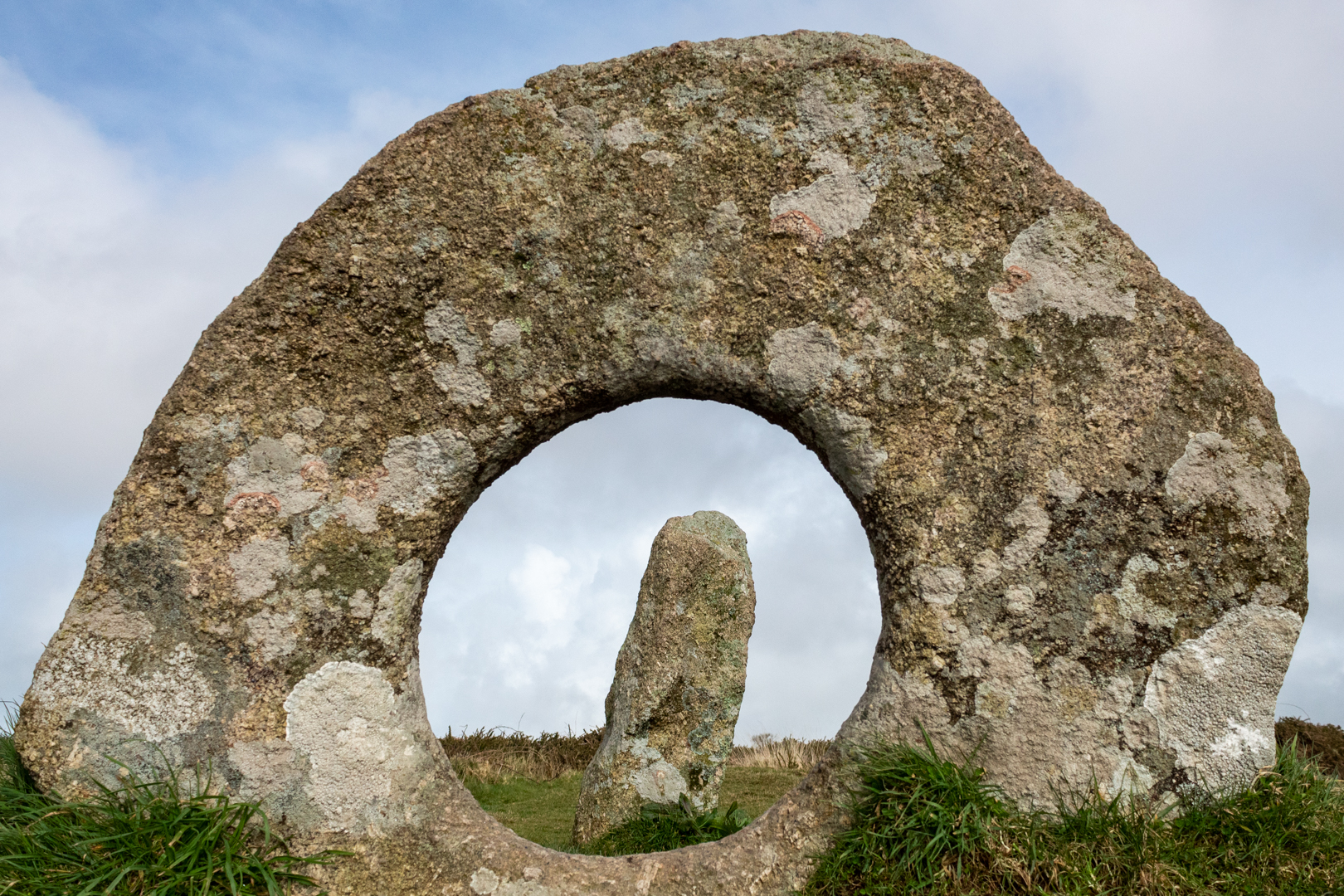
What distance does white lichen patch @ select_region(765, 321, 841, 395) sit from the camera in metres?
3.02

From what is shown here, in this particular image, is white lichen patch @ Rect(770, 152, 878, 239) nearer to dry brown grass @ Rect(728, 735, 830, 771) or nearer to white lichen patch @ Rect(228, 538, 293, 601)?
white lichen patch @ Rect(228, 538, 293, 601)

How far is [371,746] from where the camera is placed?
304cm

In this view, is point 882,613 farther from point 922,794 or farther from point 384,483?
point 384,483

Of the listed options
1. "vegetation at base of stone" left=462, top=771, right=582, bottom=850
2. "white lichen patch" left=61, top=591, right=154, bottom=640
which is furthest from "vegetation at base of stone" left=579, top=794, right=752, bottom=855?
"white lichen patch" left=61, top=591, right=154, bottom=640

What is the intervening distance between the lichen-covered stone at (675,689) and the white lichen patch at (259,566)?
3137 mm

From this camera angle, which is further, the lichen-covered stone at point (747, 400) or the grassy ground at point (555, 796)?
the grassy ground at point (555, 796)

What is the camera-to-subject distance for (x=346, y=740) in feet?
9.93

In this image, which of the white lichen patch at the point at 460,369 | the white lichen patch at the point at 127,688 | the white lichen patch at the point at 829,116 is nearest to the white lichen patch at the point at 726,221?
the white lichen patch at the point at 829,116

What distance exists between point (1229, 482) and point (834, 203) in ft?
4.87

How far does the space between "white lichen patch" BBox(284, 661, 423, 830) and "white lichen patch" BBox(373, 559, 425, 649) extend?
0.12 metres

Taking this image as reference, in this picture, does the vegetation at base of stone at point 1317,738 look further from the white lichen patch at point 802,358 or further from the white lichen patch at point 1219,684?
the white lichen patch at point 802,358

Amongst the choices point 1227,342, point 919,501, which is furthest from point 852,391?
point 1227,342

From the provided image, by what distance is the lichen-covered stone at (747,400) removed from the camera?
2986mm

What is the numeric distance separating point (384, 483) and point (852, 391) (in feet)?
4.83
